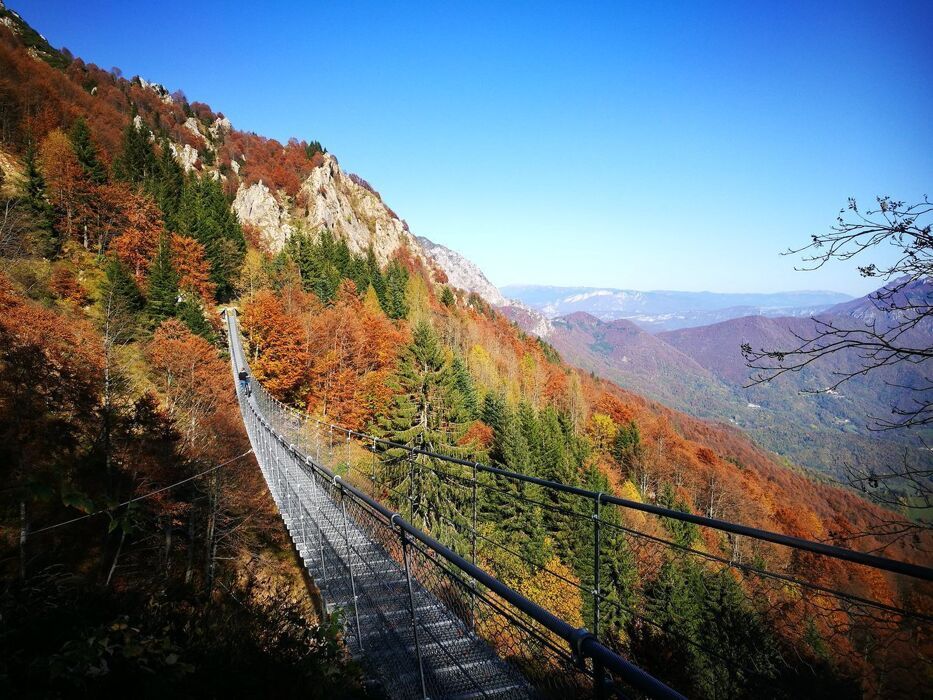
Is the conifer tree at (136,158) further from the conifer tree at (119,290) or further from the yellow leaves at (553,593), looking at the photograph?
the yellow leaves at (553,593)

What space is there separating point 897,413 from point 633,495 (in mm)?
30730

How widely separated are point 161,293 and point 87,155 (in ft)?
39.9

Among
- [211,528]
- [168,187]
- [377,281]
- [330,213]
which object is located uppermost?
[330,213]

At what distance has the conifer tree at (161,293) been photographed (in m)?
21.1

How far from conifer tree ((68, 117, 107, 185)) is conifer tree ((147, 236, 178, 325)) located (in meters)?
8.72

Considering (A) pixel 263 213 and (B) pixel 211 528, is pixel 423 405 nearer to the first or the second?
(B) pixel 211 528

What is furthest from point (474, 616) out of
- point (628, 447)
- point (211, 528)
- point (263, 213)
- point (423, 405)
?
point (263, 213)

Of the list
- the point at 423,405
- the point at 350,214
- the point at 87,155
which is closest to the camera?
the point at 423,405

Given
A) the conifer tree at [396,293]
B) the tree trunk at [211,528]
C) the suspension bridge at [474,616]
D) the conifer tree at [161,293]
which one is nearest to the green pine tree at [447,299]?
the conifer tree at [396,293]

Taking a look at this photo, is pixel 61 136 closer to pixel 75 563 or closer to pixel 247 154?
pixel 75 563

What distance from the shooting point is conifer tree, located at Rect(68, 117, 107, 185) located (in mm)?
25703

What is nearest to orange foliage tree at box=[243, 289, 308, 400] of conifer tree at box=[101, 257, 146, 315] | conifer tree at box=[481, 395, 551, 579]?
conifer tree at box=[101, 257, 146, 315]

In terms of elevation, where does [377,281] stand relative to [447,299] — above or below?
above

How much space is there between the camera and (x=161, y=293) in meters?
21.3
